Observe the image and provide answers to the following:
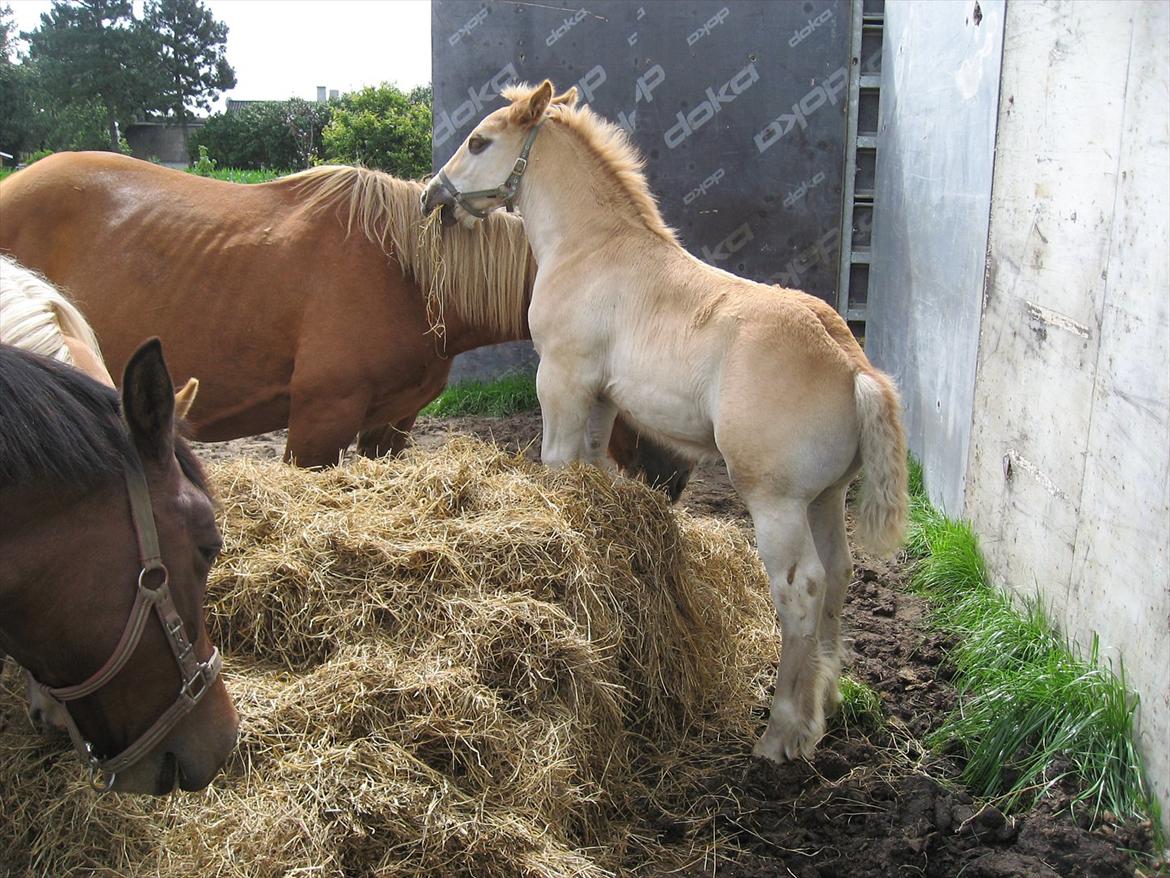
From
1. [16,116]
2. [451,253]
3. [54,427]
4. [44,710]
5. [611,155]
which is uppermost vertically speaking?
[16,116]

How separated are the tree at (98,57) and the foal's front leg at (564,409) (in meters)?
36.4

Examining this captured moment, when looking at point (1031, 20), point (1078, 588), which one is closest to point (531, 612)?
point (1078, 588)

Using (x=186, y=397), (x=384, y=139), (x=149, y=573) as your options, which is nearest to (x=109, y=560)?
(x=149, y=573)

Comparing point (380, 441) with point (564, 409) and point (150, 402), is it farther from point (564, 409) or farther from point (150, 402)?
point (150, 402)

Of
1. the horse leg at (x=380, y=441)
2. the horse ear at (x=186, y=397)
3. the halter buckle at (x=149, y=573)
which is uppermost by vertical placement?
the horse ear at (x=186, y=397)

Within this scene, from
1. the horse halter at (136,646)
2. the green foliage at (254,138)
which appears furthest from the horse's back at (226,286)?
the green foliage at (254,138)

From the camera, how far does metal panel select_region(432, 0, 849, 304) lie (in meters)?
7.40

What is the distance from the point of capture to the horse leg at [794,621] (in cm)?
298

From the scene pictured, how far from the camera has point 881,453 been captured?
9.74ft

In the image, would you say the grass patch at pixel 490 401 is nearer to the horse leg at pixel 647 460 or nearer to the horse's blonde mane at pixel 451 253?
the horse's blonde mane at pixel 451 253

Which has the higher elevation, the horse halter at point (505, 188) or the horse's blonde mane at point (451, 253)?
the horse halter at point (505, 188)

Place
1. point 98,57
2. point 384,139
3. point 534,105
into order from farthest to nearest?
point 98,57 → point 384,139 → point 534,105

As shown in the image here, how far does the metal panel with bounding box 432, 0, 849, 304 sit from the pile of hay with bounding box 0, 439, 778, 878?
14.8 ft

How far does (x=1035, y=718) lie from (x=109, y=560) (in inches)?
100
